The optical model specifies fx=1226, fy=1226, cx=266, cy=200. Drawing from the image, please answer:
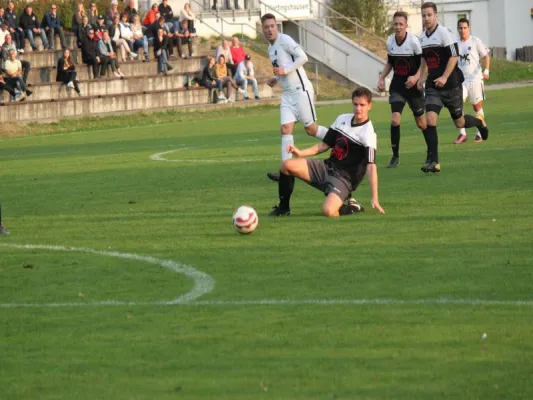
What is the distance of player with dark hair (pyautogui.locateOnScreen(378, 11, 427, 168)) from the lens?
16781mm

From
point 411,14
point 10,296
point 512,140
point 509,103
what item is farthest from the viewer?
point 411,14

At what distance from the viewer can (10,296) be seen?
29.9ft

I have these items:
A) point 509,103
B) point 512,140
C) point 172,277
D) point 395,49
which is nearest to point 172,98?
point 509,103

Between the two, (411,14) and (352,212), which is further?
(411,14)

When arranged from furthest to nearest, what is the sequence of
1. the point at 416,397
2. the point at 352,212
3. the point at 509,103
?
1. the point at 509,103
2. the point at 352,212
3. the point at 416,397

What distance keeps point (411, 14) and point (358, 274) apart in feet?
157

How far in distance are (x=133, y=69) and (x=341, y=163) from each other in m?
26.1

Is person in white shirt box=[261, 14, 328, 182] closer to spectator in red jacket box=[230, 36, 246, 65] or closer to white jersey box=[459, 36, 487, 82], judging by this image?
white jersey box=[459, 36, 487, 82]

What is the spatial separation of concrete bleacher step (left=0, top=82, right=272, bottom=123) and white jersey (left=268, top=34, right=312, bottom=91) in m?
17.6

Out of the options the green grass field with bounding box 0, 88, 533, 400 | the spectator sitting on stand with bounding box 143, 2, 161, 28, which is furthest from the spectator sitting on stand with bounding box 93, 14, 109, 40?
the green grass field with bounding box 0, 88, 533, 400

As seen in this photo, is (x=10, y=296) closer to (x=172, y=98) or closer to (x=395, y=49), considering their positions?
(x=395, y=49)

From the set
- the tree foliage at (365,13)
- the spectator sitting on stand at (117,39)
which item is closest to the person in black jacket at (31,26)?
the spectator sitting on stand at (117,39)

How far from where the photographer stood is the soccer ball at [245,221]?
11570mm

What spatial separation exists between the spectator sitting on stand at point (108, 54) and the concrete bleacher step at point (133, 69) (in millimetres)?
332
